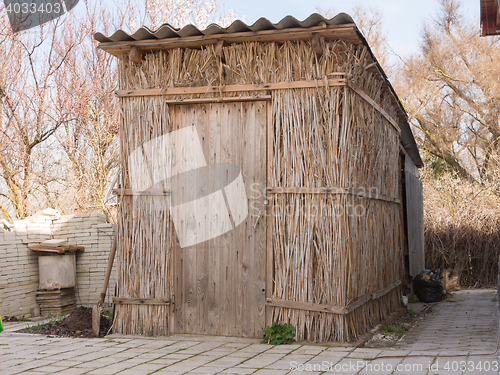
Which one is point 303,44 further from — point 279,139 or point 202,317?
point 202,317

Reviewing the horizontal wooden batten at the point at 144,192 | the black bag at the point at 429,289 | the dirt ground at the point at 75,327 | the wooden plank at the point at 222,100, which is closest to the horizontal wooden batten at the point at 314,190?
the wooden plank at the point at 222,100

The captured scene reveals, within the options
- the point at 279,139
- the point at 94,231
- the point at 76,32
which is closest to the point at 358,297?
the point at 279,139

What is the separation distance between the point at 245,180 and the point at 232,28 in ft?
5.37

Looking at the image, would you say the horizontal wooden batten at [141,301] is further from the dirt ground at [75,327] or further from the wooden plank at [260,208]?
the wooden plank at [260,208]

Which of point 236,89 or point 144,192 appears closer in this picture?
point 236,89

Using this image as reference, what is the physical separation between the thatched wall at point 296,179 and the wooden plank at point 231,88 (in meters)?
0.06

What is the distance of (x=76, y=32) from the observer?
45.2ft

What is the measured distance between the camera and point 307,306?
17.0ft

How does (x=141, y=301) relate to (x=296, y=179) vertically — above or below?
below

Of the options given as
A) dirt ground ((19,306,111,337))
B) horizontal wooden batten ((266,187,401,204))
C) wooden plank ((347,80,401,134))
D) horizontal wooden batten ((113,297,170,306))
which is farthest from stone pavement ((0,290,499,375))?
wooden plank ((347,80,401,134))

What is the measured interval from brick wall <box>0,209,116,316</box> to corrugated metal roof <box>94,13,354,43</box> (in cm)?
346

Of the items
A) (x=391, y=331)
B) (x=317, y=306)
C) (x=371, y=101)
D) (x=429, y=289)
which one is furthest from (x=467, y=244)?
(x=317, y=306)

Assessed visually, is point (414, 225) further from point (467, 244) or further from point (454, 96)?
point (454, 96)

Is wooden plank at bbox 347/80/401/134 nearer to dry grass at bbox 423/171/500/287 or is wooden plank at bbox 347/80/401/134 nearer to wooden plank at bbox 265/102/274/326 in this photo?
wooden plank at bbox 265/102/274/326
